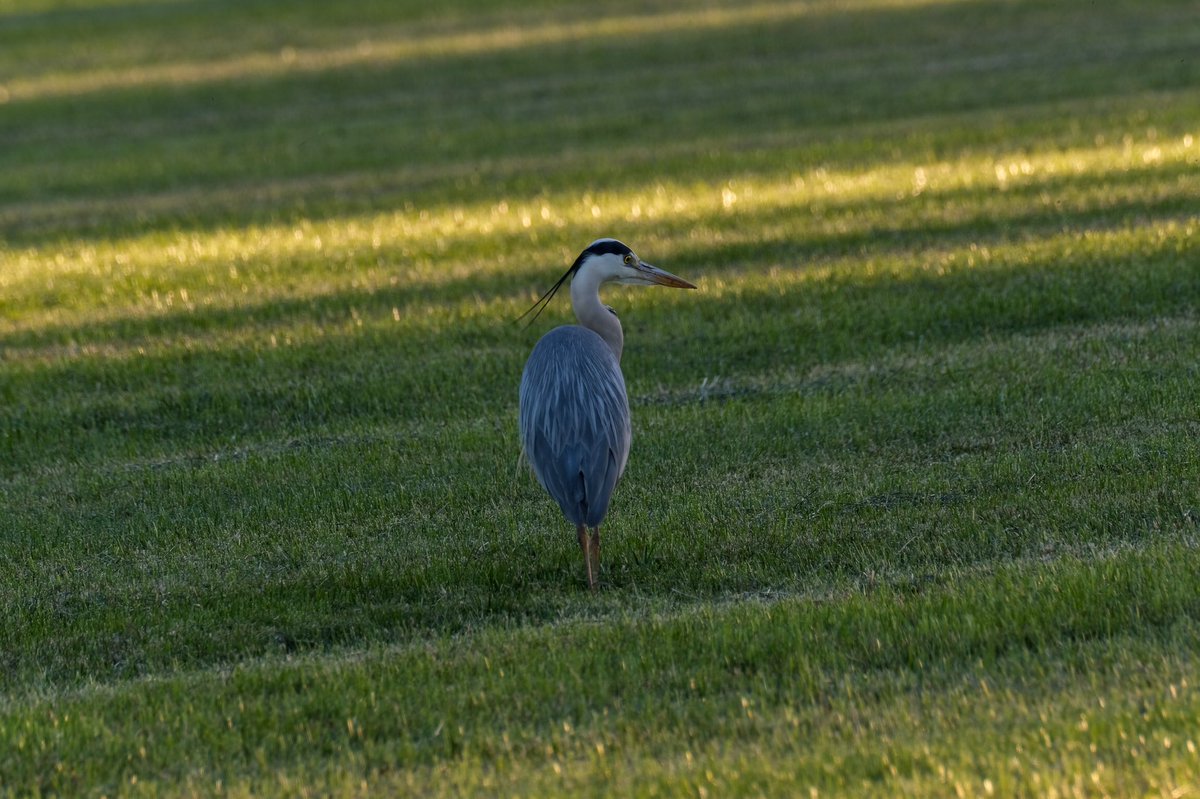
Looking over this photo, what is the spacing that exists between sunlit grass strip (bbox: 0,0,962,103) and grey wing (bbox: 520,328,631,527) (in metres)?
22.3

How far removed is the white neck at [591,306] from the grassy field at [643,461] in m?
0.83

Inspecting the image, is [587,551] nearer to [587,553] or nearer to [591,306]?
[587,553]

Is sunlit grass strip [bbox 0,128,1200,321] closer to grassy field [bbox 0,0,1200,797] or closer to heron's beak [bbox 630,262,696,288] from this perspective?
grassy field [bbox 0,0,1200,797]

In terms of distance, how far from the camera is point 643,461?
351 inches

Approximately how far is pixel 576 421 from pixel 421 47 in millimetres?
24563

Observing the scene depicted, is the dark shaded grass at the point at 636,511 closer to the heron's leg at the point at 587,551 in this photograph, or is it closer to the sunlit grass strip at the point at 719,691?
the heron's leg at the point at 587,551

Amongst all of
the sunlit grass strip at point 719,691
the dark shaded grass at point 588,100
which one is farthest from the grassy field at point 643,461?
the dark shaded grass at point 588,100

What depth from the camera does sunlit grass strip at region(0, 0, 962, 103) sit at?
29.2m

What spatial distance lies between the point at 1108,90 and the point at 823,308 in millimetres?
10439

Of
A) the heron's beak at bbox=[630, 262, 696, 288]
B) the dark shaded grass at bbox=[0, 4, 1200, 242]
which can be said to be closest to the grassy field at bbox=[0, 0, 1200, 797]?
the dark shaded grass at bbox=[0, 4, 1200, 242]

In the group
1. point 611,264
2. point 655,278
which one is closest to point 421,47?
point 655,278

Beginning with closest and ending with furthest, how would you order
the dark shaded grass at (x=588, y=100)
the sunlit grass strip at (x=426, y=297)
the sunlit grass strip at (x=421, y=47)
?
the sunlit grass strip at (x=426, y=297)
the dark shaded grass at (x=588, y=100)
the sunlit grass strip at (x=421, y=47)

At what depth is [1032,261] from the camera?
12070 mm

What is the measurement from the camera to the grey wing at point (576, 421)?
7234mm
